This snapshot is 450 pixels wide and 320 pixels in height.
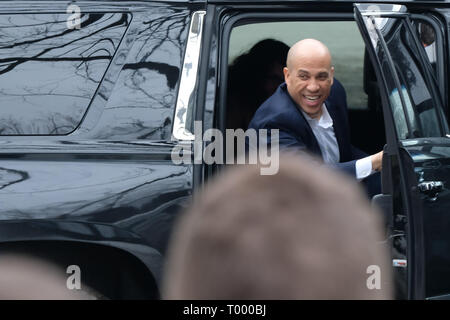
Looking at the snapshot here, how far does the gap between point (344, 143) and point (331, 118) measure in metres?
0.13

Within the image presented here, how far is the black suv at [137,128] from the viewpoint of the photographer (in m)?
2.63

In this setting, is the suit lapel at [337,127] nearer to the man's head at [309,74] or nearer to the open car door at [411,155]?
the man's head at [309,74]

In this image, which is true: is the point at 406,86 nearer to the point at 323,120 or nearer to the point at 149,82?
the point at 323,120

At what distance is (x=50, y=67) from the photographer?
2.76 m

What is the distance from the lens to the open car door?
269cm

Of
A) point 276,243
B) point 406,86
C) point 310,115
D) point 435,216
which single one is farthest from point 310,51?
point 276,243

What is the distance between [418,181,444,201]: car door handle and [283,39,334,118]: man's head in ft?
2.68

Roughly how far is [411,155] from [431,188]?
135mm

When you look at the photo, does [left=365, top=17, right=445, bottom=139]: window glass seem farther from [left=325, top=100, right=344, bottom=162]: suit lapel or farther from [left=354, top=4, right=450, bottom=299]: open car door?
[left=325, top=100, right=344, bottom=162]: suit lapel

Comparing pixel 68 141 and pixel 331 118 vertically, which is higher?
pixel 331 118

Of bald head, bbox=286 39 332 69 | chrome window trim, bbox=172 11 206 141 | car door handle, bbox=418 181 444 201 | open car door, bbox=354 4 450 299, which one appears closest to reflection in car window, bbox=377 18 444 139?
open car door, bbox=354 4 450 299

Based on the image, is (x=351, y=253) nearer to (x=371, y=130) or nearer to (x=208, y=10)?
(x=208, y=10)
